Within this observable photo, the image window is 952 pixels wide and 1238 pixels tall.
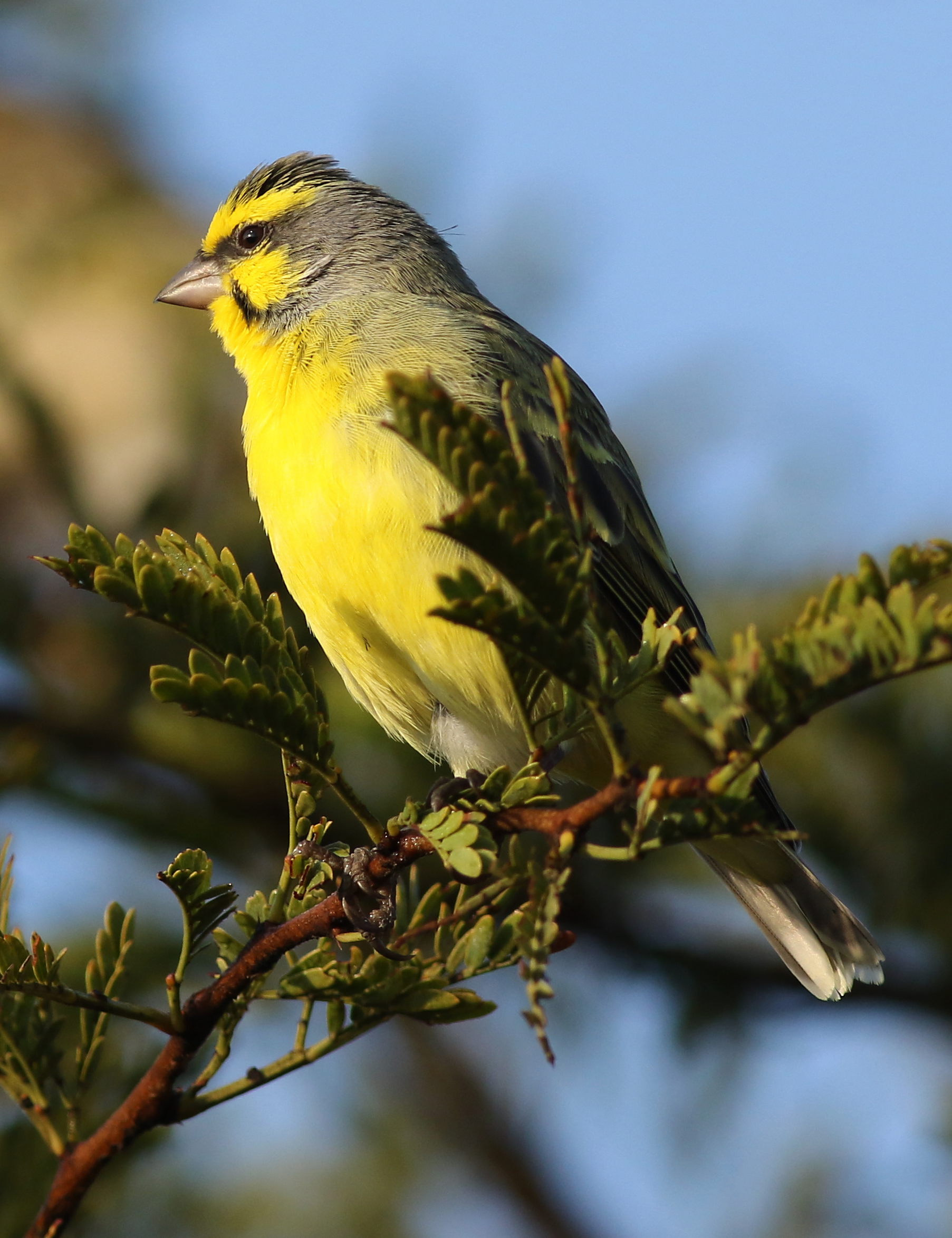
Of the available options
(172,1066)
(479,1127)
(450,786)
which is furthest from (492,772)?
(479,1127)

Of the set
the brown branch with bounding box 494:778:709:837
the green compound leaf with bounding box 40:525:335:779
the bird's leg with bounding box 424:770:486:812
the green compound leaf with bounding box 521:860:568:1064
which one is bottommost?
the bird's leg with bounding box 424:770:486:812

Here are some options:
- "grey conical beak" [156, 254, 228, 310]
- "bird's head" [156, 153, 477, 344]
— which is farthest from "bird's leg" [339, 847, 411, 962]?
"grey conical beak" [156, 254, 228, 310]

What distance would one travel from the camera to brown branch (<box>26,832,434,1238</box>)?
6.91 feet

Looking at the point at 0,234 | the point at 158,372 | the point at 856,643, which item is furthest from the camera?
the point at 0,234

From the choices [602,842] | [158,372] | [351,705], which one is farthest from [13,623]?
[158,372]

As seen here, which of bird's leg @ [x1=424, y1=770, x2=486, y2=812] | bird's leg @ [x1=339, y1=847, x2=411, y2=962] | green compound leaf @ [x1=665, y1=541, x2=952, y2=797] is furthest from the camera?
bird's leg @ [x1=424, y1=770, x2=486, y2=812]

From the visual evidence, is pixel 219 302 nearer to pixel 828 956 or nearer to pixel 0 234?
pixel 828 956

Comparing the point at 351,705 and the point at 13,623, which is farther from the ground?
the point at 13,623

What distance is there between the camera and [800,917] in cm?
420

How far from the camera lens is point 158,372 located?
8.02m

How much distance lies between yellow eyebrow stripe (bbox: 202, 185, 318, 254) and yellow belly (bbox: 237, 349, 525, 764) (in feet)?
5.48

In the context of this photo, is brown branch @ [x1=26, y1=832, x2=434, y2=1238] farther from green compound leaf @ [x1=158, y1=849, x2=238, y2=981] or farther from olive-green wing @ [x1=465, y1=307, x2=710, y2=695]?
olive-green wing @ [x1=465, y1=307, x2=710, y2=695]

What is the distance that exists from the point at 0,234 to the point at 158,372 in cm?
181

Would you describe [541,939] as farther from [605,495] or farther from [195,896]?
[605,495]
